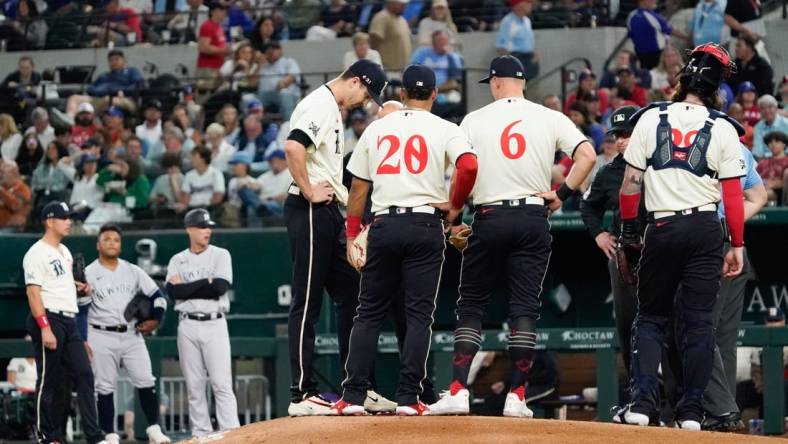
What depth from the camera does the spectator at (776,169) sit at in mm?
13523

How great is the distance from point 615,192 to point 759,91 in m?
6.58

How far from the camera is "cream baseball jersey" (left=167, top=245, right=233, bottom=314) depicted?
498 inches

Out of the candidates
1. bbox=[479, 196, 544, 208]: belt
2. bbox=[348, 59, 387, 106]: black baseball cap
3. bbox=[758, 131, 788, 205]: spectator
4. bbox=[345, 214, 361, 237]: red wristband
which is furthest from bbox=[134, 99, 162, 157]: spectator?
bbox=[479, 196, 544, 208]: belt

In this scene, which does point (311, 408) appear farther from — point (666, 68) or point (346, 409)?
point (666, 68)

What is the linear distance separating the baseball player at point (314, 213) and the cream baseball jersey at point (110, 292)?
4.41 metres

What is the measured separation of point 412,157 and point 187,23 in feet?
39.5

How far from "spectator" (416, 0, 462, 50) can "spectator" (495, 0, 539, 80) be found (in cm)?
60

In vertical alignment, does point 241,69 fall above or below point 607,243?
above

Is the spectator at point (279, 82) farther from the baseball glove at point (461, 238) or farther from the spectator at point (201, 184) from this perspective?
the baseball glove at point (461, 238)

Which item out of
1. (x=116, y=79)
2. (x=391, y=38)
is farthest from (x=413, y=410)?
(x=116, y=79)

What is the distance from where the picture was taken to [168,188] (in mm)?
15875

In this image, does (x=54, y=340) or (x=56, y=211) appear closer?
(x=54, y=340)

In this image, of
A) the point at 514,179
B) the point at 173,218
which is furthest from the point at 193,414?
the point at 514,179

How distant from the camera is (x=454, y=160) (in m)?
8.20
